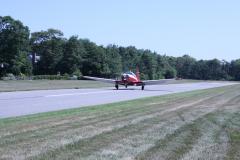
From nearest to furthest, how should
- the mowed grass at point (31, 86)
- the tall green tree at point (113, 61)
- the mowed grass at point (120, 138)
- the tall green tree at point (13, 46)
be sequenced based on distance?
1. the mowed grass at point (120, 138)
2. the mowed grass at point (31, 86)
3. the tall green tree at point (13, 46)
4. the tall green tree at point (113, 61)

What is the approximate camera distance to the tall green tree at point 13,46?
354 ft

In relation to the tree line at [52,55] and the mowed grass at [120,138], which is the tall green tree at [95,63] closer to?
the tree line at [52,55]

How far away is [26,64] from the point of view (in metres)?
113

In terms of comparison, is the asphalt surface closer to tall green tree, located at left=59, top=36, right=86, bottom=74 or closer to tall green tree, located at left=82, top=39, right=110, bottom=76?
tall green tree, located at left=59, top=36, right=86, bottom=74

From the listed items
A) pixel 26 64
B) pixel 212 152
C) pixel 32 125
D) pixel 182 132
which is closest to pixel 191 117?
pixel 182 132

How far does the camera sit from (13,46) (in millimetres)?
109562

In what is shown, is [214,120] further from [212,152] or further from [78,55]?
[78,55]

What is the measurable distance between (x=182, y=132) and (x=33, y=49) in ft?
408

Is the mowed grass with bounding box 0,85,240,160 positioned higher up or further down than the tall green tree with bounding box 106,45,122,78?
further down

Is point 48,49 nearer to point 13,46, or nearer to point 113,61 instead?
point 113,61

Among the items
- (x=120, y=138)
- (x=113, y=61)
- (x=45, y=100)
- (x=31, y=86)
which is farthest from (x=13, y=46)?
(x=120, y=138)

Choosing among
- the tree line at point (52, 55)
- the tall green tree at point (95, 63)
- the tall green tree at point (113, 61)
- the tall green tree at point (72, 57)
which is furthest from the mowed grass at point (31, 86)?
the tall green tree at point (95, 63)

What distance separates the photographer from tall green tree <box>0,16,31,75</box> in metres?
108

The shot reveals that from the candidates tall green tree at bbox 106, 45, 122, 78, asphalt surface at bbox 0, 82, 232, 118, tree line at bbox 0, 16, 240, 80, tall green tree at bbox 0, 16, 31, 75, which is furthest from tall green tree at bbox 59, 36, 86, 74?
asphalt surface at bbox 0, 82, 232, 118
